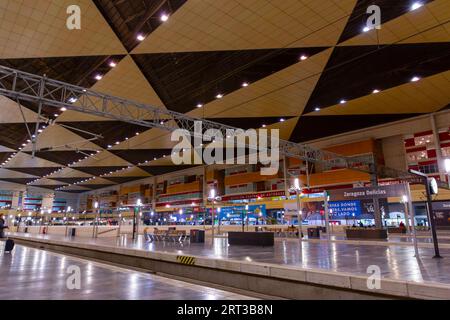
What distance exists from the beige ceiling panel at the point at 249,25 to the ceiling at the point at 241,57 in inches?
1.8

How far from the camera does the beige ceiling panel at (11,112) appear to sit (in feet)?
64.9

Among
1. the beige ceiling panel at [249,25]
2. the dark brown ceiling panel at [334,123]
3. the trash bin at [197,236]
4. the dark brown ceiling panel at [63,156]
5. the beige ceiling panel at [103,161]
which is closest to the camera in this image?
the beige ceiling panel at [249,25]

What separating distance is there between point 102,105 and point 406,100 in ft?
68.2

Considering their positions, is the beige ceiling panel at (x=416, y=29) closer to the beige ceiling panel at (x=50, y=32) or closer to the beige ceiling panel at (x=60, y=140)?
the beige ceiling panel at (x=50, y=32)

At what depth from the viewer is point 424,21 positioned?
13742 millimetres

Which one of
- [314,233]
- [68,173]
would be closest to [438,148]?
[314,233]

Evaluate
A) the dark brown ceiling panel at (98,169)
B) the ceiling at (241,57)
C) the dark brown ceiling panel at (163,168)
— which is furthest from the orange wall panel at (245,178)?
the dark brown ceiling panel at (98,169)

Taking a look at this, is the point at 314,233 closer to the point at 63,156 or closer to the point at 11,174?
the point at 63,156

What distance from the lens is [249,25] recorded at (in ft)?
44.1

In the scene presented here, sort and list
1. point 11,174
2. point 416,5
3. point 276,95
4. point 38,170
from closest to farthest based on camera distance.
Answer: point 416,5 < point 276,95 < point 38,170 < point 11,174

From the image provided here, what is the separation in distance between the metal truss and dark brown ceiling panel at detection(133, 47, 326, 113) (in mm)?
1981

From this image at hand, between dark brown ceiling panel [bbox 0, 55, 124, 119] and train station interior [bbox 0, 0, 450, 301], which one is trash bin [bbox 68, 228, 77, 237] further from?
dark brown ceiling panel [bbox 0, 55, 124, 119]

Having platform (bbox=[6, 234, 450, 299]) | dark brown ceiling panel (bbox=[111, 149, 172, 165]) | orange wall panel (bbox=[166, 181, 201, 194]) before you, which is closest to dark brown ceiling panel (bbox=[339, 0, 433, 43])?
platform (bbox=[6, 234, 450, 299])
